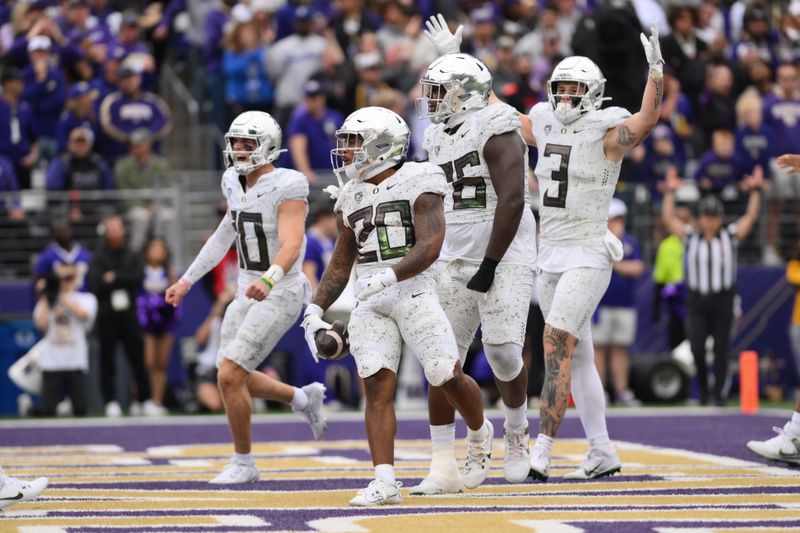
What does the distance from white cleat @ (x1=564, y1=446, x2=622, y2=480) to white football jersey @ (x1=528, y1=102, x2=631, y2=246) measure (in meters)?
1.10

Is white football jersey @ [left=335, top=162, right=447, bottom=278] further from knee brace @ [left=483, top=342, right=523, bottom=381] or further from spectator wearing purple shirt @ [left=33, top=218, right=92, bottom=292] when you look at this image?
spectator wearing purple shirt @ [left=33, top=218, right=92, bottom=292]

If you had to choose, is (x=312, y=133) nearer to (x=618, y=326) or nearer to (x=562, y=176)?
(x=618, y=326)

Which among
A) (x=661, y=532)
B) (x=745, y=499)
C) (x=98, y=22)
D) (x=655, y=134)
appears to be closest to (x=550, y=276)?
(x=745, y=499)

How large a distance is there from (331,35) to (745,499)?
1089 cm

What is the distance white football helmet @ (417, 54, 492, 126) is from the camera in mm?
7594

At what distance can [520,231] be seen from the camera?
7691 millimetres

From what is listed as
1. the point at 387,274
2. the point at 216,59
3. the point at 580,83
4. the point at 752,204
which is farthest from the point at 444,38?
the point at 216,59

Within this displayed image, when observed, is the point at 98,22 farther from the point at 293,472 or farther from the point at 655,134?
the point at 293,472

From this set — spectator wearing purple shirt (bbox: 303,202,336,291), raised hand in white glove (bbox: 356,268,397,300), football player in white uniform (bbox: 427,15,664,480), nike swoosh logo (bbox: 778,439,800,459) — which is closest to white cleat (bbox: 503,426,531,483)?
football player in white uniform (bbox: 427,15,664,480)

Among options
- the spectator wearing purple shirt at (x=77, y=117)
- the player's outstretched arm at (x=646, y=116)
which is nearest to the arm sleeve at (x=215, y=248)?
the player's outstretched arm at (x=646, y=116)

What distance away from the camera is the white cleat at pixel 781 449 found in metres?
8.19

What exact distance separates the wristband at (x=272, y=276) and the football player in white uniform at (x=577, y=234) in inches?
54.5

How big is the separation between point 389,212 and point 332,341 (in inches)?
25.6

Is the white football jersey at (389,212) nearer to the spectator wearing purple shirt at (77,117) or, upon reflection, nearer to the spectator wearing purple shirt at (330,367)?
the spectator wearing purple shirt at (330,367)
